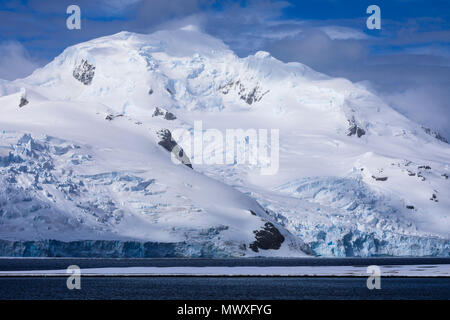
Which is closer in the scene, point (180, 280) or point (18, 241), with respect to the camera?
point (180, 280)

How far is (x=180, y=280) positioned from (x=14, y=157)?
274ft

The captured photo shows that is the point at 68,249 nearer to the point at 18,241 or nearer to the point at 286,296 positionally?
the point at 18,241

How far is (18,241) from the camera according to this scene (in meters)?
171

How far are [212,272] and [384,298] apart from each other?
142ft

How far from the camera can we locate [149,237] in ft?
622

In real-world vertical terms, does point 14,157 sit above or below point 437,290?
above

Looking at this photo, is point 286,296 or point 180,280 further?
point 180,280
